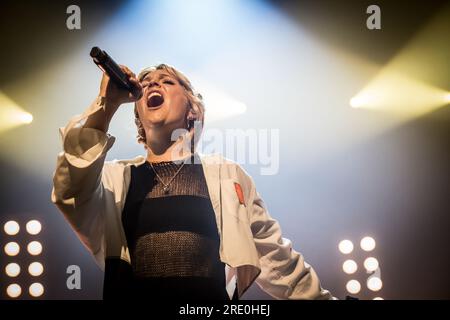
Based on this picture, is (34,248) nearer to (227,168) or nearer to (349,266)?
(227,168)

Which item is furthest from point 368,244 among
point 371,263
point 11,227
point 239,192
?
point 11,227

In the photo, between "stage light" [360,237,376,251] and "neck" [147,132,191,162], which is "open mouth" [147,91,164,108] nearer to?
"neck" [147,132,191,162]

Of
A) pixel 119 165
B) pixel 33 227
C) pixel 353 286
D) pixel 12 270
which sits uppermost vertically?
pixel 119 165

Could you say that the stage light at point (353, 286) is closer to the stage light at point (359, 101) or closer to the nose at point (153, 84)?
the stage light at point (359, 101)

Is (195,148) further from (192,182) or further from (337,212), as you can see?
(337,212)

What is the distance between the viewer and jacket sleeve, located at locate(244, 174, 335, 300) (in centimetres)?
179

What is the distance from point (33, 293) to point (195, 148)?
2.87ft

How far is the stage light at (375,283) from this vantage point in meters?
2.13

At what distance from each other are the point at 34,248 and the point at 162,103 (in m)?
0.82

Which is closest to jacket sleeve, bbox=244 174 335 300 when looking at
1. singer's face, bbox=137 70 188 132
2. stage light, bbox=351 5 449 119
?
singer's face, bbox=137 70 188 132

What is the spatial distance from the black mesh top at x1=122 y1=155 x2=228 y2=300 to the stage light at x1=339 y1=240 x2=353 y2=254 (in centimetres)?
69

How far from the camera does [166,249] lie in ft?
5.27

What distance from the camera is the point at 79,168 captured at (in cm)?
148

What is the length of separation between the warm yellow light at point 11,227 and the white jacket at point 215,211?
1.87ft
